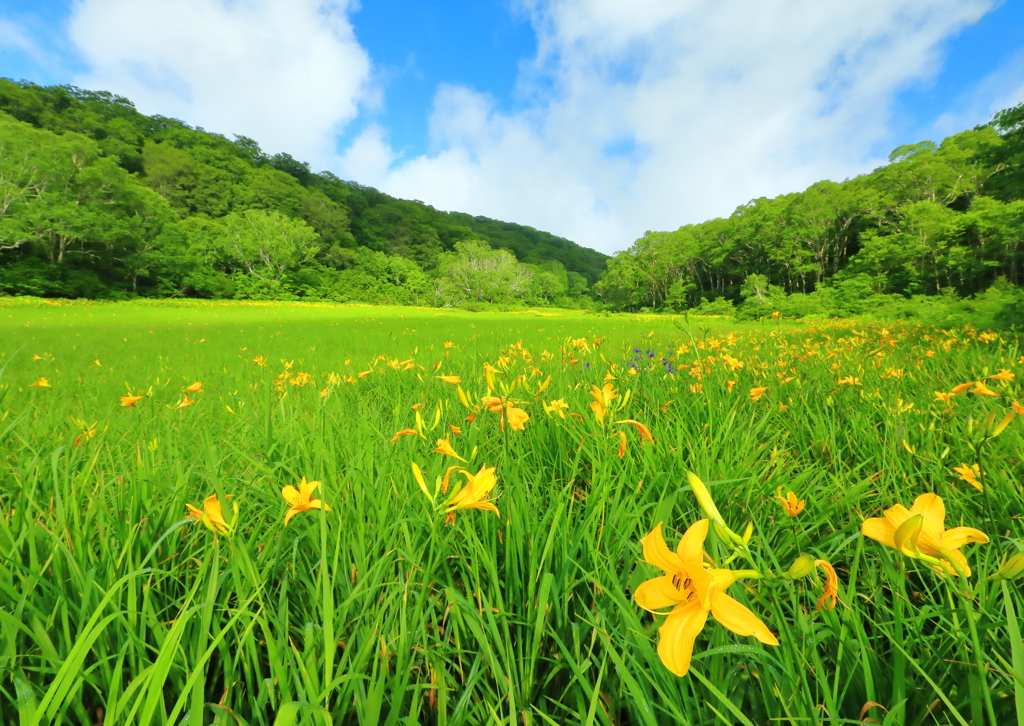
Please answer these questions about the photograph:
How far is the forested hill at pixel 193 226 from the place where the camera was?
75.9 feet

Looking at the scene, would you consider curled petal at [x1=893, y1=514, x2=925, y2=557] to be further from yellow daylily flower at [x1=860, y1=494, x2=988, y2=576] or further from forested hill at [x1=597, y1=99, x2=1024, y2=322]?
forested hill at [x1=597, y1=99, x2=1024, y2=322]

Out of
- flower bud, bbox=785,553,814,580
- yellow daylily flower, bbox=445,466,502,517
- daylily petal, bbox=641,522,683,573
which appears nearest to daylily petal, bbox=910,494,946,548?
flower bud, bbox=785,553,814,580

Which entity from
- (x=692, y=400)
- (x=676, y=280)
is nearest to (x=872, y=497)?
(x=692, y=400)

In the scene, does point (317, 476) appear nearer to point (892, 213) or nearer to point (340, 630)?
point (340, 630)

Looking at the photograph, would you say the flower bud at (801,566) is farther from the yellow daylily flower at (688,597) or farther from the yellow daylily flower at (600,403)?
the yellow daylily flower at (600,403)

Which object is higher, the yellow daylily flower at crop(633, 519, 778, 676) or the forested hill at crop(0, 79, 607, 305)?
the forested hill at crop(0, 79, 607, 305)

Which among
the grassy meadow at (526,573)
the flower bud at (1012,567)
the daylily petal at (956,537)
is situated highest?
the daylily petal at (956,537)

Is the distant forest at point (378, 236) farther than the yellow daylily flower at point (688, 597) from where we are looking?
Yes

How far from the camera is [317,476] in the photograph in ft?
3.38

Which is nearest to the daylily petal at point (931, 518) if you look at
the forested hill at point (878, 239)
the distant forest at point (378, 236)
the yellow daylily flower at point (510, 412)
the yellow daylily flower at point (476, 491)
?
the yellow daylily flower at point (476, 491)

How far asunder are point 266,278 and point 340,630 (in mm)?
41205

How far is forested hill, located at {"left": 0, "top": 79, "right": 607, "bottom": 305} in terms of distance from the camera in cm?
2312

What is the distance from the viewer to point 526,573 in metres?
0.77

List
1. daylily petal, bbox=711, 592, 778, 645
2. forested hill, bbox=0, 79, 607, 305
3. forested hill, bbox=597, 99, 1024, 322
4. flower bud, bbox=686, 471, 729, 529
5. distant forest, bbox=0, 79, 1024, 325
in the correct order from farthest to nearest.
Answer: forested hill, bbox=0, 79, 607, 305 → distant forest, bbox=0, 79, 1024, 325 → forested hill, bbox=597, 99, 1024, 322 → flower bud, bbox=686, 471, 729, 529 → daylily petal, bbox=711, 592, 778, 645
